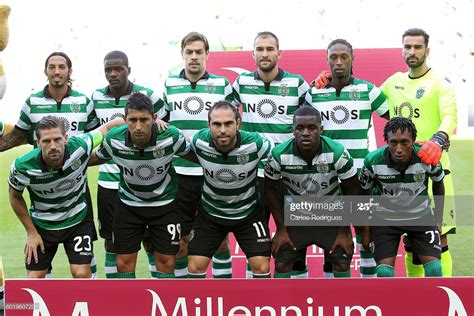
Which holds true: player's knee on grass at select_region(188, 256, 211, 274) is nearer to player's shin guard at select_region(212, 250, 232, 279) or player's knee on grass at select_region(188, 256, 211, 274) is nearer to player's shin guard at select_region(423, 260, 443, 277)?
player's shin guard at select_region(212, 250, 232, 279)

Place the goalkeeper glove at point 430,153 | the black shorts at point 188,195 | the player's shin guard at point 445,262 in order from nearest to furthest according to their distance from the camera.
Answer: the goalkeeper glove at point 430,153 → the black shorts at point 188,195 → the player's shin guard at point 445,262

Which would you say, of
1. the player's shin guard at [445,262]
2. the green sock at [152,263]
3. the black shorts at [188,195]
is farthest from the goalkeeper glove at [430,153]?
the green sock at [152,263]

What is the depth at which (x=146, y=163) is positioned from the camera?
14.5 feet

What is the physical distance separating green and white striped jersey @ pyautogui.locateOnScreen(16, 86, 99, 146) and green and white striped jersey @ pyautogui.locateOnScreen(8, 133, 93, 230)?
368 mm

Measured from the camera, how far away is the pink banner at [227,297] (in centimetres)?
404

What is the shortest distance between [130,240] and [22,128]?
0.96 meters

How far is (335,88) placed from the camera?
186 inches

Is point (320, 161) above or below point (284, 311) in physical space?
above

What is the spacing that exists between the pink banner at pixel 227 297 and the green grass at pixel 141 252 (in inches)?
67.8

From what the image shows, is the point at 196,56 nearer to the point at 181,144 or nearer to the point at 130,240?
the point at 181,144

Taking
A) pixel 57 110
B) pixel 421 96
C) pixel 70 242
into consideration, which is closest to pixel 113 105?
pixel 57 110

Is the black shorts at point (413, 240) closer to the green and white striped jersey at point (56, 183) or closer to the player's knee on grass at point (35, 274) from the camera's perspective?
the green and white striped jersey at point (56, 183)

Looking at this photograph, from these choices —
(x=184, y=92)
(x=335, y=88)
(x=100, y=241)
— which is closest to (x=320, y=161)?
(x=335, y=88)

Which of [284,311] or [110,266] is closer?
[284,311]
